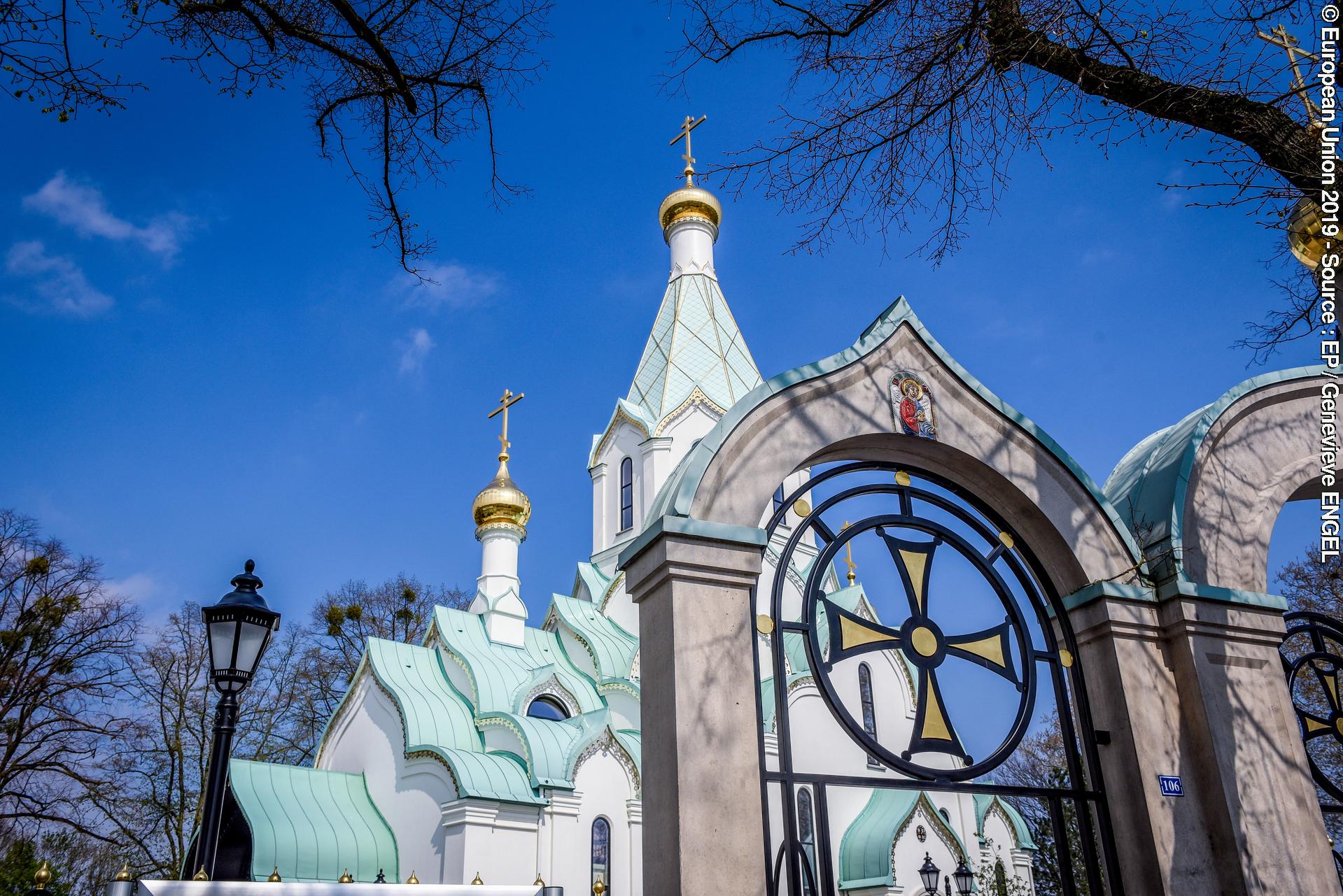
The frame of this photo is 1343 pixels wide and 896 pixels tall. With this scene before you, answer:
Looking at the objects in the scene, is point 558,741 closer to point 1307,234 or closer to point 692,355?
point 692,355

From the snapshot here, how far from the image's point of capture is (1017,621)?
647 centimetres

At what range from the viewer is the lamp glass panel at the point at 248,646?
6.12 metres

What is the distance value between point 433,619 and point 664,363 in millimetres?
8053

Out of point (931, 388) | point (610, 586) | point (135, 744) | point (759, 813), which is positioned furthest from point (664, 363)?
point (759, 813)

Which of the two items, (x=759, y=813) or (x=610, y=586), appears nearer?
(x=759, y=813)

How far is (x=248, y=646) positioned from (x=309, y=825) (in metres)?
11.9

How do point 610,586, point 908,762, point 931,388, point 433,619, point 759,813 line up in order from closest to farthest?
point 759,813 < point 908,762 < point 931,388 < point 433,619 < point 610,586

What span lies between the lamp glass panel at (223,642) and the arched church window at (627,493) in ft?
59.4

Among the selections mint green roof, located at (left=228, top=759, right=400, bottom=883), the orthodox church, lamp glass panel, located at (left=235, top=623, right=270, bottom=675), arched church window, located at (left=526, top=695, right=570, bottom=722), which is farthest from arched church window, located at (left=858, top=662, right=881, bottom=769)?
lamp glass panel, located at (left=235, top=623, right=270, bottom=675)

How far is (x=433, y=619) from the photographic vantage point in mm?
21250

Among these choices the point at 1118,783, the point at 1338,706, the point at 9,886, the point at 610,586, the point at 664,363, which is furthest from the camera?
the point at 664,363

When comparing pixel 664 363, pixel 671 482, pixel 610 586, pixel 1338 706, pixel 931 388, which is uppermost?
pixel 664 363

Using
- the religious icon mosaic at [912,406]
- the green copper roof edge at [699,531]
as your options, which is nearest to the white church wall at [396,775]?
the green copper roof edge at [699,531]

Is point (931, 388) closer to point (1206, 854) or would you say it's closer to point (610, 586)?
point (1206, 854)
